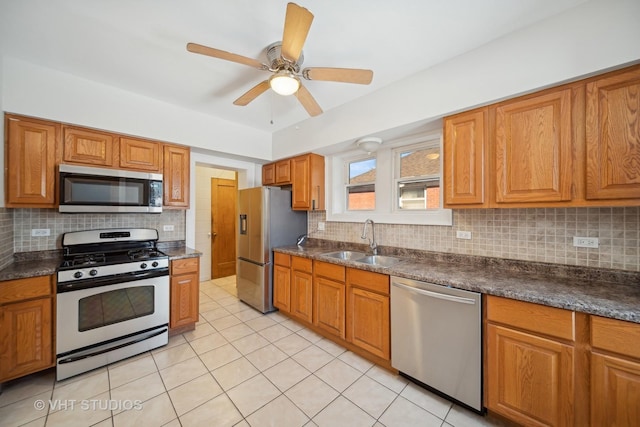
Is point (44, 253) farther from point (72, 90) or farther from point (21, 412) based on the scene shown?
point (72, 90)

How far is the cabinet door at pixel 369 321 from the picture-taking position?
6.47ft

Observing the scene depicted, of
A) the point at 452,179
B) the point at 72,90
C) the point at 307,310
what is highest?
the point at 72,90

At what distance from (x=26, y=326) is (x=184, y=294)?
107 centimetres

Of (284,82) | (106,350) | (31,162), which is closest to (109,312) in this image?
(106,350)

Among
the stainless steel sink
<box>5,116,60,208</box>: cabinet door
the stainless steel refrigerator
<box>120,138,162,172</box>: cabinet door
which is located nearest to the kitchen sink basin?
the stainless steel sink

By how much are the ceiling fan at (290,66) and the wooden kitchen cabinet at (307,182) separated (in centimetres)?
118

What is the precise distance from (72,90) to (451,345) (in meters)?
3.85

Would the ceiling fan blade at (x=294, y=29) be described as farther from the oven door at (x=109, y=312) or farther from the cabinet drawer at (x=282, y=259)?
the oven door at (x=109, y=312)

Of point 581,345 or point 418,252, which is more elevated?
point 418,252

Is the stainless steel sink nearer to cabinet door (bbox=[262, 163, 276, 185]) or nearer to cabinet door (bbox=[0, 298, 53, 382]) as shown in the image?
cabinet door (bbox=[262, 163, 276, 185])

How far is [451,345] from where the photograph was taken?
1608 mm

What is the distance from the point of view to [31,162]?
203cm

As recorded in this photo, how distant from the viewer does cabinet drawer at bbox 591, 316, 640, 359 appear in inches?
43.1

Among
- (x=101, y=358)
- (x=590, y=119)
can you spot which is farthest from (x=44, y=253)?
(x=590, y=119)
